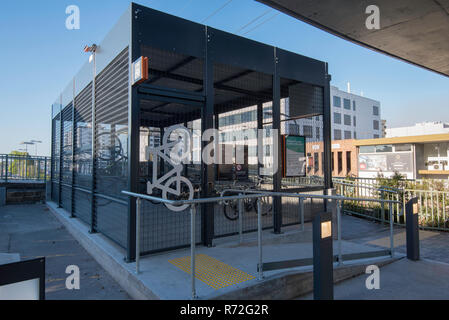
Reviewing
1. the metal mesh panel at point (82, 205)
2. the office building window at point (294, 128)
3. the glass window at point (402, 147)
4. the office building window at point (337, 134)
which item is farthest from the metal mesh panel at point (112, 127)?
the office building window at point (337, 134)

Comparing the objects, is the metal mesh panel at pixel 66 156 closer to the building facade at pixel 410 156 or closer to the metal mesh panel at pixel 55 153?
the metal mesh panel at pixel 55 153

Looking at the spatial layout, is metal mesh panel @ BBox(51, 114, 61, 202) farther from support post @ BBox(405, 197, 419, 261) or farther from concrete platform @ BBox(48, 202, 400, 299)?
support post @ BBox(405, 197, 419, 261)

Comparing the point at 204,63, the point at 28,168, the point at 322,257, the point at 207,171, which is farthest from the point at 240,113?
the point at 28,168

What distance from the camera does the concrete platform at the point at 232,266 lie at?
3053 millimetres

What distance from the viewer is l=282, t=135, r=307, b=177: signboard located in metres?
5.84

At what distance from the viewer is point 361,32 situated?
473cm

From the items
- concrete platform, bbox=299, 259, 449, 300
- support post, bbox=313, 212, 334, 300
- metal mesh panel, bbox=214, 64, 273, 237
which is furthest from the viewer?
metal mesh panel, bbox=214, 64, 273, 237

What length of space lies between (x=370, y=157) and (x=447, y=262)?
2515 centimetres

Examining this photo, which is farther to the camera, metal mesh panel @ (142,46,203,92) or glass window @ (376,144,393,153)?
glass window @ (376,144,393,153)

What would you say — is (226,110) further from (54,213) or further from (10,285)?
(10,285)

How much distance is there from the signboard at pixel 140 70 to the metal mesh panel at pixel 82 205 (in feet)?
10.6

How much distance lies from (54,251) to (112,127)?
2.47 metres

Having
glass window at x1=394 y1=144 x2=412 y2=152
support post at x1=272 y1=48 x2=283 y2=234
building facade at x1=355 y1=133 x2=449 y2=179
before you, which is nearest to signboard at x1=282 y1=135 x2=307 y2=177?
support post at x1=272 y1=48 x2=283 y2=234

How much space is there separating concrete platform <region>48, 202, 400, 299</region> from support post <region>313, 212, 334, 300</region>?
52 centimetres
